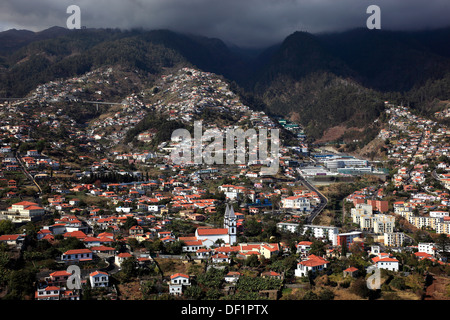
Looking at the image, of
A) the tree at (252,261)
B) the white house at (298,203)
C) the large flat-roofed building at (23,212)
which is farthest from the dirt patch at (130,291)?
the white house at (298,203)

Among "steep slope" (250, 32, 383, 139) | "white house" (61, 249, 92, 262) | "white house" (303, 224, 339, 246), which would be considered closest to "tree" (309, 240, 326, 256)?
"white house" (303, 224, 339, 246)

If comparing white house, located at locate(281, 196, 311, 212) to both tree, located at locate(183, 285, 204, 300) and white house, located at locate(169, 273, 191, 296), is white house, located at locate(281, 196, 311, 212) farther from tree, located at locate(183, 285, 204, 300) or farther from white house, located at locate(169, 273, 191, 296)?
tree, located at locate(183, 285, 204, 300)

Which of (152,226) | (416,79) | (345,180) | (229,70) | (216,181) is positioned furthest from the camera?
(229,70)

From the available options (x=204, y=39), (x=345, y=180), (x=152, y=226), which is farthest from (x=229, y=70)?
(x=152, y=226)

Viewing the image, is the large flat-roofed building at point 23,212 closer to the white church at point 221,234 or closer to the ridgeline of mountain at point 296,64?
the white church at point 221,234

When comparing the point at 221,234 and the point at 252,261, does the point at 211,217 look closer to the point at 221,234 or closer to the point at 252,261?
the point at 221,234

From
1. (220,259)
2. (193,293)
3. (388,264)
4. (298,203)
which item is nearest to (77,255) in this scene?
(193,293)

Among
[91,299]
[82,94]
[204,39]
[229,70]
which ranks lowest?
[91,299]

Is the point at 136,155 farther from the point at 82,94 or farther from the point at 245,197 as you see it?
the point at 82,94
